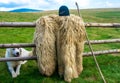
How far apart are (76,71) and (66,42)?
2.60 ft

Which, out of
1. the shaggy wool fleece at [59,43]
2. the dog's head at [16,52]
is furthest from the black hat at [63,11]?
the dog's head at [16,52]

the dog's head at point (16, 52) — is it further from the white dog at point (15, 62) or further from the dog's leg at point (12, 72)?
the dog's leg at point (12, 72)

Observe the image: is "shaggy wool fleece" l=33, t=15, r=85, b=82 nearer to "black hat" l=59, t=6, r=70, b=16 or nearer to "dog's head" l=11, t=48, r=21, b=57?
"black hat" l=59, t=6, r=70, b=16

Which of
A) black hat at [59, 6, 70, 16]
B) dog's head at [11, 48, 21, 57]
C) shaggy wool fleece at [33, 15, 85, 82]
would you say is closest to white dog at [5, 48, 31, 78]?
dog's head at [11, 48, 21, 57]

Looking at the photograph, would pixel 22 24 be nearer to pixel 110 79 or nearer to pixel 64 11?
pixel 64 11

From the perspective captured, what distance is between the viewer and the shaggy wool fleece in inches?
264

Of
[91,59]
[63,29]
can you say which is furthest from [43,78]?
[91,59]

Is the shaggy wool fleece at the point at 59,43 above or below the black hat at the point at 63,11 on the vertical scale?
below

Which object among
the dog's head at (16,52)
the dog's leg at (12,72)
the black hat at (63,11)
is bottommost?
the dog's leg at (12,72)

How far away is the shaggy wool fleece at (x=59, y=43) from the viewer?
6.71 metres

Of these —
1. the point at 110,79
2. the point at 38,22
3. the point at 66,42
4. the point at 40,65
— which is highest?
the point at 38,22

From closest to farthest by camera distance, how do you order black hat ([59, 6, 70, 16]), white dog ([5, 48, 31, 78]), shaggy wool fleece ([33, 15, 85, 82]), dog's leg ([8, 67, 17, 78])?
shaggy wool fleece ([33, 15, 85, 82])
black hat ([59, 6, 70, 16])
dog's leg ([8, 67, 17, 78])
white dog ([5, 48, 31, 78])

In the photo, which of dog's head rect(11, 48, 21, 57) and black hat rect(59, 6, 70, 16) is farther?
dog's head rect(11, 48, 21, 57)

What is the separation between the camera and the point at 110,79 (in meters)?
7.27
